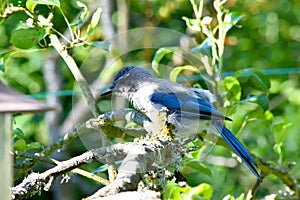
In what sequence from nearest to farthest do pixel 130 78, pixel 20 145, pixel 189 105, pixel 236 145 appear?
pixel 20 145
pixel 236 145
pixel 189 105
pixel 130 78

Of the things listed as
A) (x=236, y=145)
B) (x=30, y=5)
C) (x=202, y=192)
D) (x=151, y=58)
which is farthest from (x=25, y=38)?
(x=151, y=58)

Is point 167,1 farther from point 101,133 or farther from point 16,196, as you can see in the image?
point 16,196

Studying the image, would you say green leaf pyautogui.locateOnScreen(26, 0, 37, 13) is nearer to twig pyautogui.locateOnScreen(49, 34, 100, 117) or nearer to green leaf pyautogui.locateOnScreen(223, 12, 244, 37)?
twig pyautogui.locateOnScreen(49, 34, 100, 117)

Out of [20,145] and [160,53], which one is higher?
[160,53]

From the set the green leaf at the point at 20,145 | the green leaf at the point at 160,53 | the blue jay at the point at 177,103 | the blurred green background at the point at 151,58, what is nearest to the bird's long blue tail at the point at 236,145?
the blue jay at the point at 177,103

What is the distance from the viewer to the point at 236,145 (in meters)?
2.31

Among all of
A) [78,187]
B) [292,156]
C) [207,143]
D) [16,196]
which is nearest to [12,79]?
[78,187]

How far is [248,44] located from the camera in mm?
5070

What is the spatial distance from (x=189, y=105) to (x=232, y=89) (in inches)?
7.1

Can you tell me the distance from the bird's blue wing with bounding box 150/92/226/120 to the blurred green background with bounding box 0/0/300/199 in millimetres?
992

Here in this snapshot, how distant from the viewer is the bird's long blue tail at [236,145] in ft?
7.51

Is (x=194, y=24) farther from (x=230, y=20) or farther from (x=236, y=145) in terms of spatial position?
(x=236, y=145)

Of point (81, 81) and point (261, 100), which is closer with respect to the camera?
point (81, 81)

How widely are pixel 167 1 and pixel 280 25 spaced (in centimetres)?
131
